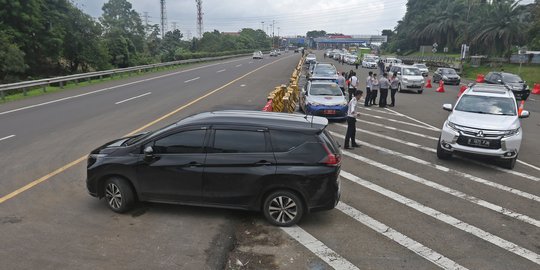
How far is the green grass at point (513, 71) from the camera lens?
129 feet

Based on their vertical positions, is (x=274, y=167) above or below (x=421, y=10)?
below

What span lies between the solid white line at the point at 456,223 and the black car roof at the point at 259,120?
2210mm

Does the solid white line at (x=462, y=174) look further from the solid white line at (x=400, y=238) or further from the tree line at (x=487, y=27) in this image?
the tree line at (x=487, y=27)

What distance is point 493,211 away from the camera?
284 inches

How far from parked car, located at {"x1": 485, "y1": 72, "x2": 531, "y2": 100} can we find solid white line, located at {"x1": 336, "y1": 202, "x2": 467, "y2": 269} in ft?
73.5

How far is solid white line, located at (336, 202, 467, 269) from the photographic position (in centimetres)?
538

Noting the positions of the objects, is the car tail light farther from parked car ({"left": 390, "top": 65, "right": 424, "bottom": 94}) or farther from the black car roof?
parked car ({"left": 390, "top": 65, "right": 424, "bottom": 94})

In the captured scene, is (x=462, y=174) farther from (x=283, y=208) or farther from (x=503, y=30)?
(x=503, y=30)

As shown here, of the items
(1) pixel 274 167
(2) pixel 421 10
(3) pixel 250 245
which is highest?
(2) pixel 421 10

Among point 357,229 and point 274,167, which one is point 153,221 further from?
point 357,229

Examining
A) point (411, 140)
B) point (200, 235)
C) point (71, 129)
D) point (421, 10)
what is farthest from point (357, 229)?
point (421, 10)

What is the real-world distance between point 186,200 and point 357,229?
2.69 meters

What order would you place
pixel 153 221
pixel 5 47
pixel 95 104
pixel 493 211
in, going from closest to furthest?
pixel 153 221, pixel 493 211, pixel 95 104, pixel 5 47

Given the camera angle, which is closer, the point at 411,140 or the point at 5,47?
the point at 411,140
